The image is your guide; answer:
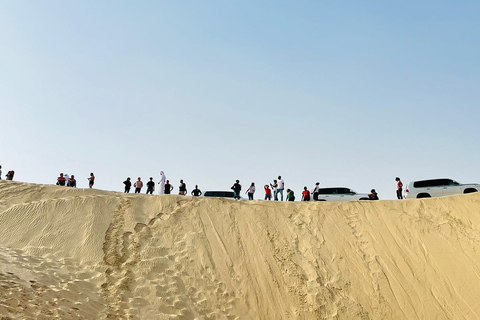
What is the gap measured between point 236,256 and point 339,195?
10471mm

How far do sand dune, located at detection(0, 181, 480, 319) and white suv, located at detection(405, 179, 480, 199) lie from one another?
3.57 meters

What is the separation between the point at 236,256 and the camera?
56.9 feet

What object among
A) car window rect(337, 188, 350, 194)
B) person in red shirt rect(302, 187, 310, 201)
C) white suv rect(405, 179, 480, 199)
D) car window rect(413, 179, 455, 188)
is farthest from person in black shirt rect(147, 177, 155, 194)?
car window rect(413, 179, 455, 188)

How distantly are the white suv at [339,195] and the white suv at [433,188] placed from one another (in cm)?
238

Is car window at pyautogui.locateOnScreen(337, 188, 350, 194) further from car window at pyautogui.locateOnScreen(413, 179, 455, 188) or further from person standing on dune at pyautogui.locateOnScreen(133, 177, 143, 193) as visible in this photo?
person standing on dune at pyautogui.locateOnScreen(133, 177, 143, 193)

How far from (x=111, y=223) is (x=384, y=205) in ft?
38.5

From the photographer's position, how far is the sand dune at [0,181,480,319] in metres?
14.3

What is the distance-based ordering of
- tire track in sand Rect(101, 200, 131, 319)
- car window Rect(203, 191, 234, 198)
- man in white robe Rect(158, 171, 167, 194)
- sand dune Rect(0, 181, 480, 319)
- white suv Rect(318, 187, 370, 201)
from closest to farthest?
1. tire track in sand Rect(101, 200, 131, 319)
2. sand dune Rect(0, 181, 480, 319)
3. man in white robe Rect(158, 171, 167, 194)
4. white suv Rect(318, 187, 370, 201)
5. car window Rect(203, 191, 234, 198)

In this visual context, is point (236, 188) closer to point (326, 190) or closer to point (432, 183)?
point (326, 190)

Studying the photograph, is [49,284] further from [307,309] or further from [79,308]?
[307,309]

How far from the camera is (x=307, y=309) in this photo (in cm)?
1538

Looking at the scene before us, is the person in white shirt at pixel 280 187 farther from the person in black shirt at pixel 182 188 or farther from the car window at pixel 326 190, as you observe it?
the person in black shirt at pixel 182 188

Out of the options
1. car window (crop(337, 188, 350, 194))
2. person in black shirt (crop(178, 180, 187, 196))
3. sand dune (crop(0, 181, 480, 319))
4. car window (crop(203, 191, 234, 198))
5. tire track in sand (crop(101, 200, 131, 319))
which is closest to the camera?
tire track in sand (crop(101, 200, 131, 319))

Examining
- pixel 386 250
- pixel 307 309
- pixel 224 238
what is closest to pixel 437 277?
pixel 386 250
